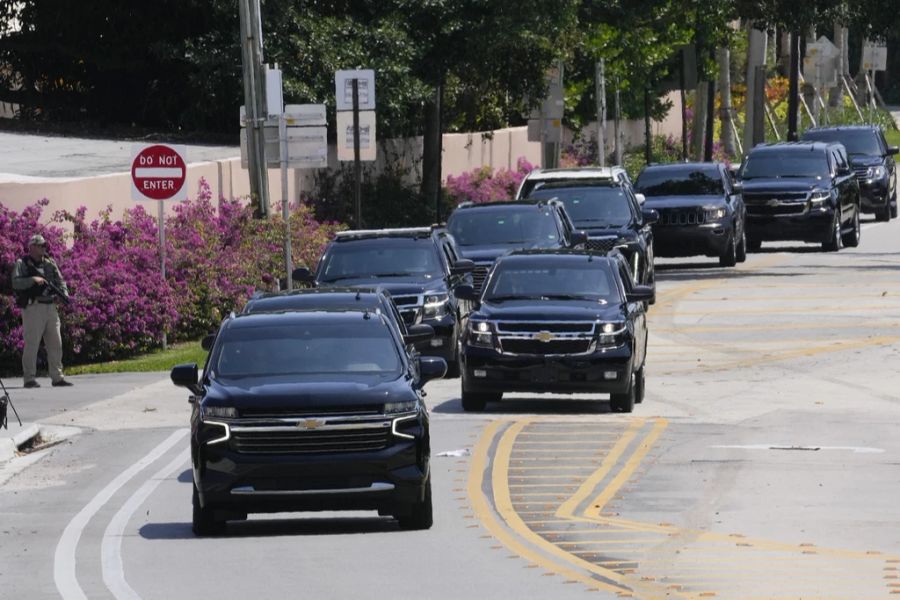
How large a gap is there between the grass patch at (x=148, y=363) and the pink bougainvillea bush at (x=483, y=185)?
76.1 ft

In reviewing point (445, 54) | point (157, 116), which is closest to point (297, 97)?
point (445, 54)

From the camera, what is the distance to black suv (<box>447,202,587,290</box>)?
1213 inches

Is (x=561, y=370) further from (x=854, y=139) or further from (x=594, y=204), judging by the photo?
(x=854, y=139)

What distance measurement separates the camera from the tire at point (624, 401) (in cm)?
2229

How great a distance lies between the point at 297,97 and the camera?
143 feet

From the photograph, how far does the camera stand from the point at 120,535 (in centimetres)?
1486

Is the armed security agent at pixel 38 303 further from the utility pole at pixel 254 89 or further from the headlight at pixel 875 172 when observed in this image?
the headlight at pixel 875 172

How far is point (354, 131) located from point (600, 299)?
11.6 m

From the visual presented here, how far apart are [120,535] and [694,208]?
26.2 metres

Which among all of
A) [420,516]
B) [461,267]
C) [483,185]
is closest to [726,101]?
[483,185]

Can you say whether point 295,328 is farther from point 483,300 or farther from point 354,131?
point 354,131

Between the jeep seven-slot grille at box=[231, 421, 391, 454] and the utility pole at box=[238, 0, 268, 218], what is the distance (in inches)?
830

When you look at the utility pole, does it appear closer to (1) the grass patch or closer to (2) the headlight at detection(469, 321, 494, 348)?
(1) the grass patch

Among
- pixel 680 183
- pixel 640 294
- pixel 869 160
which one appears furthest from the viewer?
pixel 869 160
